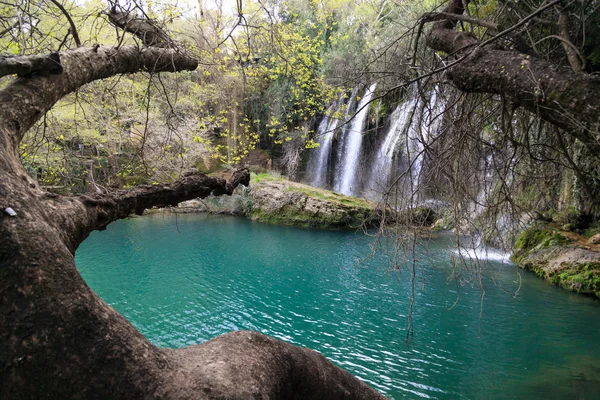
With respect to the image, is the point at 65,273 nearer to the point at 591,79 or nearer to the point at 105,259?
the point at 591,79

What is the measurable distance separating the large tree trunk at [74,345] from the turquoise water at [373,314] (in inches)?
93.1

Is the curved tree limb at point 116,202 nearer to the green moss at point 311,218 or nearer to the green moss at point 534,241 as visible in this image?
the green moss at point 534,241

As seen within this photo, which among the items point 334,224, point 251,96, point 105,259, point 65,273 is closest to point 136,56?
point 65,273

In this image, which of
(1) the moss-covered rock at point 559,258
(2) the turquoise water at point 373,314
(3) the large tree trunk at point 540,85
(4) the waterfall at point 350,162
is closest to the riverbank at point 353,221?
(1) the moss-covered rock at point 559,258

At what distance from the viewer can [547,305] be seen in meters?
7.21

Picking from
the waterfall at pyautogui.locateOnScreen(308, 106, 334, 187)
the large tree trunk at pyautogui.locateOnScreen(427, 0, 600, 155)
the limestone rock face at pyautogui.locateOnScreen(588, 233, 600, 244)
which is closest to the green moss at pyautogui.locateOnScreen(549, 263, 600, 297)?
the limestone rock face at pyautogui.locateOnScreen(588, 233, 600, 244)

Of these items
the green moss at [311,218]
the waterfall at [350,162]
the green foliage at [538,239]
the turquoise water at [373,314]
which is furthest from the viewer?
the waterfall at [350,162]

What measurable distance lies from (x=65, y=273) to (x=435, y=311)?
7.37 metres

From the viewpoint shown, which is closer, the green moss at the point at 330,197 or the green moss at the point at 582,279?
the green moss at the point at 582,279

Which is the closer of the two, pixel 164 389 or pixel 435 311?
pixel 164 389

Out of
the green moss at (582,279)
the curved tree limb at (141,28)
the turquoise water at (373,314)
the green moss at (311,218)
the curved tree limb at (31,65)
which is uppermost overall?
the curved tree limb at (141,28)

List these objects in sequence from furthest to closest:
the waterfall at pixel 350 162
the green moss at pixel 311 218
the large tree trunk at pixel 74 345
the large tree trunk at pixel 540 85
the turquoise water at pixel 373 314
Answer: the waterfall at pixel 350 162 < the green moss at pixel 311 218 < the turquoise water at pixel 373 314 < the large tree trunk at pixel 540 85 < the large tree trunk at pixel 74 345

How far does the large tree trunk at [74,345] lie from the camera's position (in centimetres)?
70

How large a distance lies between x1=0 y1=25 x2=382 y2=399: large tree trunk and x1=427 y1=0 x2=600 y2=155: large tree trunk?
1.44m
